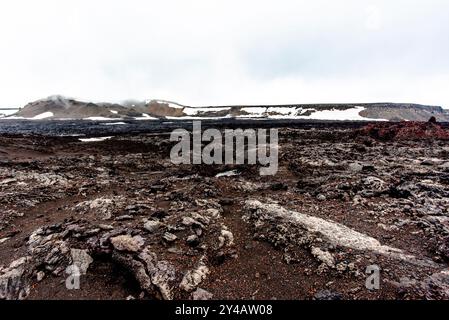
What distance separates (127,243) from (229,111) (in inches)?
5022

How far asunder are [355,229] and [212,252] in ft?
14.3

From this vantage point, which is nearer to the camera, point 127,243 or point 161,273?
point 161,273

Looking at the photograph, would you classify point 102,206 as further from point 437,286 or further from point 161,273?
point 437,286

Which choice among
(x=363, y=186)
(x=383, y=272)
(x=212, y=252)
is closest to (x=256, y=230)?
(x=212, y=252)

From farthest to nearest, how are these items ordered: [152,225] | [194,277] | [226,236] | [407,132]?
[407,132], [152,225], [226,236], [194,277]

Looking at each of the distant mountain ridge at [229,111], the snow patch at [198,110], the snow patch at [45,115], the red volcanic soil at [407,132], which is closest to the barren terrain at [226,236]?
the red volcanic soil at [407,132]

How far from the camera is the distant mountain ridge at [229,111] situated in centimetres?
10250

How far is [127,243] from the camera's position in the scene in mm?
8172

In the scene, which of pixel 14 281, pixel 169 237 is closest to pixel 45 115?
pixel 14 281

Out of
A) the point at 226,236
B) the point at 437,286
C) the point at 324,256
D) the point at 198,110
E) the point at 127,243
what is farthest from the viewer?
the point at 198,110

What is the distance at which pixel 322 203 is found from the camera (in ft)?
38.3

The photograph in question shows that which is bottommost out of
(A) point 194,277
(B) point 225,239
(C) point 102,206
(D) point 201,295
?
(D) point 201,295

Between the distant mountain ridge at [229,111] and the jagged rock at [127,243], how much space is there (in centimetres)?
8765

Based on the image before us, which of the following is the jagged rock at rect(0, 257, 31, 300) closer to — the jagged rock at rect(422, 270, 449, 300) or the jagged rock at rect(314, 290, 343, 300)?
the jagged rock at rect(314, 290, 343, 300)
